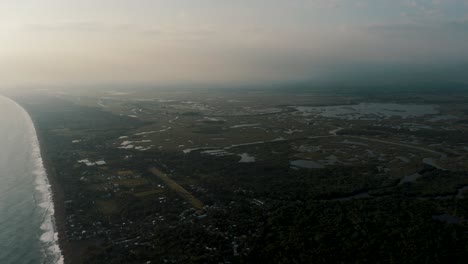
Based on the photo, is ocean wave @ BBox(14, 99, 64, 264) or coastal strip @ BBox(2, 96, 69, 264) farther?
coastal strip @ BBox(2, 96, 69, 264)

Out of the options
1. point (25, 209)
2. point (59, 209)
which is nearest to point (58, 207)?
point (59, 209)

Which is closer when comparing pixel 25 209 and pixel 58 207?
pixel 58 207

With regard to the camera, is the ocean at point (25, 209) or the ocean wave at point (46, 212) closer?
the ocean wave at point (46, 212)

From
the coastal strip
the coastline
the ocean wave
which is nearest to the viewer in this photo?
the ocean wave

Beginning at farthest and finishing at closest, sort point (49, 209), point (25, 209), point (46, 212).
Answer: point (25, 209) < point (49, 209) < point (46, 212)

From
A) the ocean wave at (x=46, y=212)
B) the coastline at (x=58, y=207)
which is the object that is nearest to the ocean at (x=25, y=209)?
the ocean wave at (x=46, y=212)

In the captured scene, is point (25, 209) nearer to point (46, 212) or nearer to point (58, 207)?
point (46, 212)

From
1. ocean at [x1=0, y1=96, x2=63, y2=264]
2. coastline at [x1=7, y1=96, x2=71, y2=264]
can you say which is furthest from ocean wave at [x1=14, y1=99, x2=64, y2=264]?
coastline at [x1=7, y1=96, x2=71, y2=264]

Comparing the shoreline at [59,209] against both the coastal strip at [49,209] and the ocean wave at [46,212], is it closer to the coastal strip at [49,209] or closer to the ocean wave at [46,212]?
the coastal strip at [49,209]

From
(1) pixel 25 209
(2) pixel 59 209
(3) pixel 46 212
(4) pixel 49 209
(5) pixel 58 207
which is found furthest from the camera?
(1) pixel 25 209

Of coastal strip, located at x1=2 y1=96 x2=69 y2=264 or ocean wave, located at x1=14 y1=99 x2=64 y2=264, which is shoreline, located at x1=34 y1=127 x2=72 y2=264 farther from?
ocean wave, located at x1=14 y1=99 x2=64 y2=264
